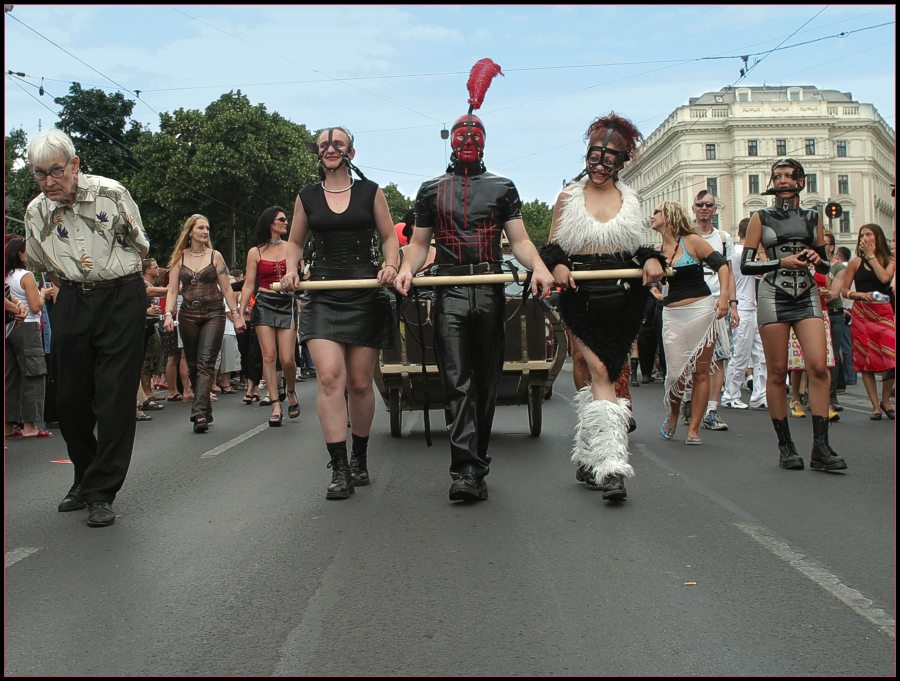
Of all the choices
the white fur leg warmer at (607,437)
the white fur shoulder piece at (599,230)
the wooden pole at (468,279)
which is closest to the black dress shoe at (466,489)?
the white fur leg warmer at (607,437)

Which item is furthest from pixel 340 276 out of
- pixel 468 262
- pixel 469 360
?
pixel 469 360

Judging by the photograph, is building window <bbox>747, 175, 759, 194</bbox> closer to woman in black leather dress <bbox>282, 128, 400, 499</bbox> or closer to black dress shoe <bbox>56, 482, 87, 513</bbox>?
woman in black leather dress <bbox>282, 128, 400, 499</bbox>

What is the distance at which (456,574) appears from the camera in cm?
469

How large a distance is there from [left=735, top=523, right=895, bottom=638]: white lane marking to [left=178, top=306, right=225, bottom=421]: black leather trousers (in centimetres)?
676

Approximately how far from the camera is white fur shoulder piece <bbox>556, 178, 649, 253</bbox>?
6.58m

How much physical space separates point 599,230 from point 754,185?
95.0 m

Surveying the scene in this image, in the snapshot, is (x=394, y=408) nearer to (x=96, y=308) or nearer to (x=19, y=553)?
(x=96, y=308)

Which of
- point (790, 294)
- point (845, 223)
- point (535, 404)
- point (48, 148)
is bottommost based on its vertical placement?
point (535, 404)

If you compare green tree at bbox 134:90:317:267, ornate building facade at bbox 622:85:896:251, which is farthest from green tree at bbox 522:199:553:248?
green tree at bbox 134:90:317:267

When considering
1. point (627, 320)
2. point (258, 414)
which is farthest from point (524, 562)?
point (258, 414)

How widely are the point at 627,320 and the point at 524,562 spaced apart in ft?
7.63

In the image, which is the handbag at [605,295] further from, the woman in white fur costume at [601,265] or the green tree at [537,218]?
the green tree at [537,218]

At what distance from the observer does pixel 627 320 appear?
675cm

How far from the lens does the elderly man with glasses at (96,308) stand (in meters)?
6.14
